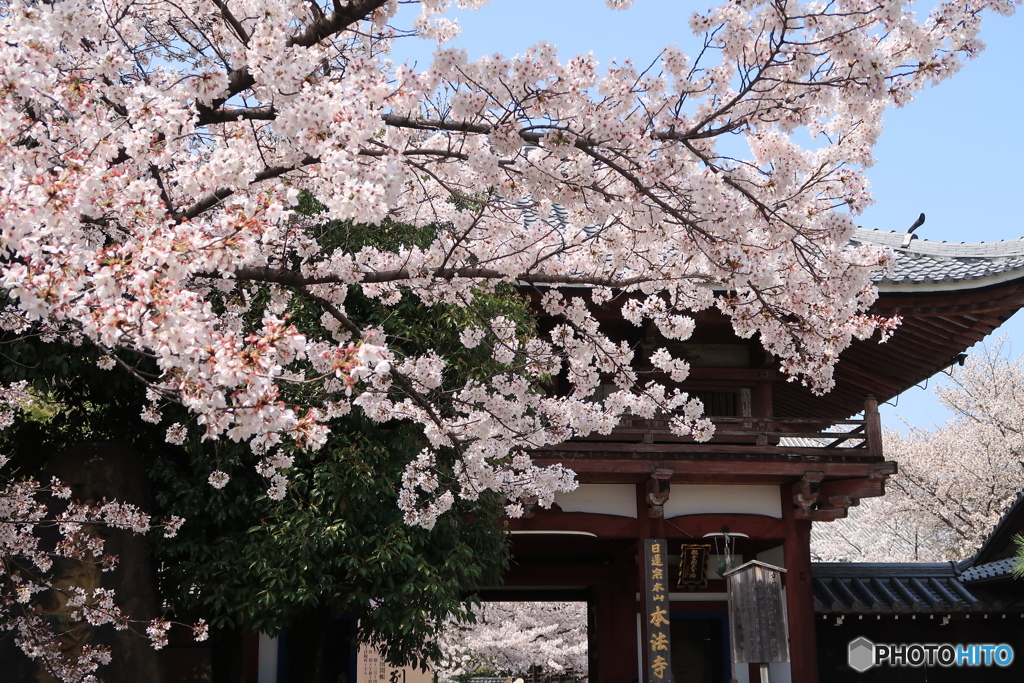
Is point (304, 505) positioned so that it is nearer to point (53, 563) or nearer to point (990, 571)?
point (53, 563)

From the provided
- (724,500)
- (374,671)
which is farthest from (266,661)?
(724,500)

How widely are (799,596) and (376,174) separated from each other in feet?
30.8

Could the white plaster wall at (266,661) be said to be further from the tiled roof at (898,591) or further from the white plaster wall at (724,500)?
the tiled roof at (898,591)

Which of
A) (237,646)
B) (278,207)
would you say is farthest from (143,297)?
(237,646)

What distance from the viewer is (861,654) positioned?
12898 mm

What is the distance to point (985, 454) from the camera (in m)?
22.1

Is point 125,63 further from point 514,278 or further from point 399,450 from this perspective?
point 399,450

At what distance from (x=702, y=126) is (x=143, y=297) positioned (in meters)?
2.77

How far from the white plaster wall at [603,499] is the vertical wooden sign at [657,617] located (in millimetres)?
632

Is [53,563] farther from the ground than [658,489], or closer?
closer

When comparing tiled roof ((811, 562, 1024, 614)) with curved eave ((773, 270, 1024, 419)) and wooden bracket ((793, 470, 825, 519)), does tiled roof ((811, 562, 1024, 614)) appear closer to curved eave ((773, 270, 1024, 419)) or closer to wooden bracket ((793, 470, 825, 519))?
wooden bracket ((793, 470, 825, 519))

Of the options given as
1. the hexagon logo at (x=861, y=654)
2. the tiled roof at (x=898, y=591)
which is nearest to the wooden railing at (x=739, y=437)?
the tiled roof at (x=898, y=591)

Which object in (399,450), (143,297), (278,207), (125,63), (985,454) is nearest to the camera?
(143,297)

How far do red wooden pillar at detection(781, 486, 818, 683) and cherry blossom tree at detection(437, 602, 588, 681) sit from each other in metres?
11.1
